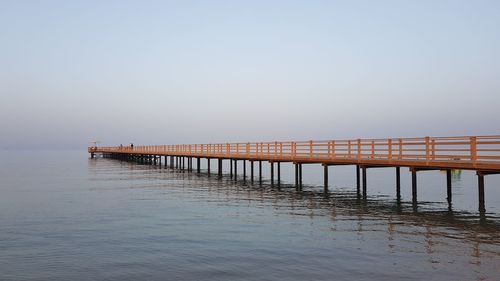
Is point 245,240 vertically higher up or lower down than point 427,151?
lower down

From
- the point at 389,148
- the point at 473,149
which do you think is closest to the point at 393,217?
the point at 473,149

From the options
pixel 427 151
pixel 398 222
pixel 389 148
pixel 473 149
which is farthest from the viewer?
pixel 389 148

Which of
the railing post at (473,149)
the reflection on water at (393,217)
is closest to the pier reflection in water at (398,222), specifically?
the reflection on water at (393,217)

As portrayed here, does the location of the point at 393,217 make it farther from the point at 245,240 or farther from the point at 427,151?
the point at 245,240

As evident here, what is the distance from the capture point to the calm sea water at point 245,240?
11.2 metres

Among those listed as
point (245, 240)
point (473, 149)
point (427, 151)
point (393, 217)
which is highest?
point (473, 149)

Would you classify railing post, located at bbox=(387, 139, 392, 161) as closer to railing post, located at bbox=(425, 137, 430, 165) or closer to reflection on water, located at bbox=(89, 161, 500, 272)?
reflection on water, located at bbox=(89, 161, 500, 272)

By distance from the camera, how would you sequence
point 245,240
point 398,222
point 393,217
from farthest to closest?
point 393,217
point 398,222
point 245,240

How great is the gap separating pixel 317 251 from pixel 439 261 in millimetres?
2901

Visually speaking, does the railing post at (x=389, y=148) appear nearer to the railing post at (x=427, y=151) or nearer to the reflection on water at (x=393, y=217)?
the reflection on water at (x=393, y=217)

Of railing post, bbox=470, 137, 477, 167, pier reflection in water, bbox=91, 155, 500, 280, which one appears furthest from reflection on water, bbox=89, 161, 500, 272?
railing post, bbox=470, 137, 477, 167

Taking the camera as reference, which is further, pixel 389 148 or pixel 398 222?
pixel 389 148

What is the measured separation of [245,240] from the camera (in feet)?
48.1

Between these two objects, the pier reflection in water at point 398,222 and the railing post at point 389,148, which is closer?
the pier reflection in water at point 398,222
